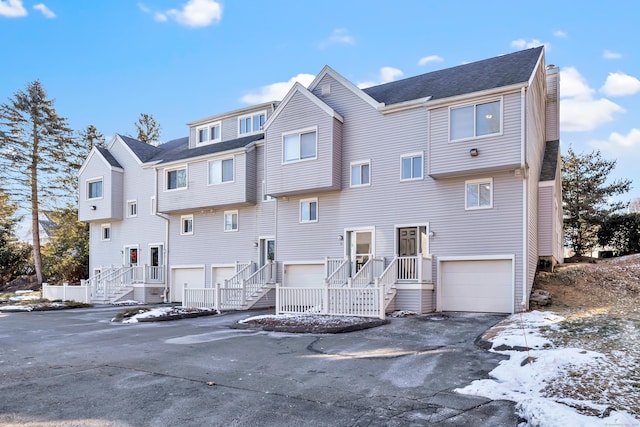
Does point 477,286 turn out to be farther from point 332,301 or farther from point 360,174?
point 360,174

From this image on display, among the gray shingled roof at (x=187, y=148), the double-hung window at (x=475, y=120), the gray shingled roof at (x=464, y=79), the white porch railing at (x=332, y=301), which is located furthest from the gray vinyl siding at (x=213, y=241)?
the double-hung window at (x=475, y=120)

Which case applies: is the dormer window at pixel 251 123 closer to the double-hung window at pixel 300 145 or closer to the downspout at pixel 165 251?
the double-hung window at pixel 300 145

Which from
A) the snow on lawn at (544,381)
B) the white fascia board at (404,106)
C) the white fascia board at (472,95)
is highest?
the white fascia board at (404,106)

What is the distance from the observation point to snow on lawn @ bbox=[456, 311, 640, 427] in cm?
451

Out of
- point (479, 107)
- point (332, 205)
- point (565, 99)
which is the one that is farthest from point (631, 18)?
point (332, 205)

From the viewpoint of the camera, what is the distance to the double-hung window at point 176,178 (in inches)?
881

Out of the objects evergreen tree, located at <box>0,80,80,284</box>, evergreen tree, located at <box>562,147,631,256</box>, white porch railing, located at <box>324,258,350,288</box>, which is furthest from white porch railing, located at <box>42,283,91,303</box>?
evergreen tree, located at <box>562,147,631,256</box>

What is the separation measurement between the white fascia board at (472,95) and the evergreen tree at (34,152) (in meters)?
28.9

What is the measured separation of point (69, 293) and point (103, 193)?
6048 mm

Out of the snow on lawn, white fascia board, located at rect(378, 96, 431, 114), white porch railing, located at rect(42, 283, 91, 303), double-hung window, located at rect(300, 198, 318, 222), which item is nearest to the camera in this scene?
the snow on lawn

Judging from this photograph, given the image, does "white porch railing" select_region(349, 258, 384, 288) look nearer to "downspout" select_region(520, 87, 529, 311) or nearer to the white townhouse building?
the white townhouse building

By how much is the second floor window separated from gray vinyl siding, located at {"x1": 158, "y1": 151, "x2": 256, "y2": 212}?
5.38 m

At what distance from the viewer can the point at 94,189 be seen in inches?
1051

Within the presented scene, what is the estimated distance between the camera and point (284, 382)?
257 inches
